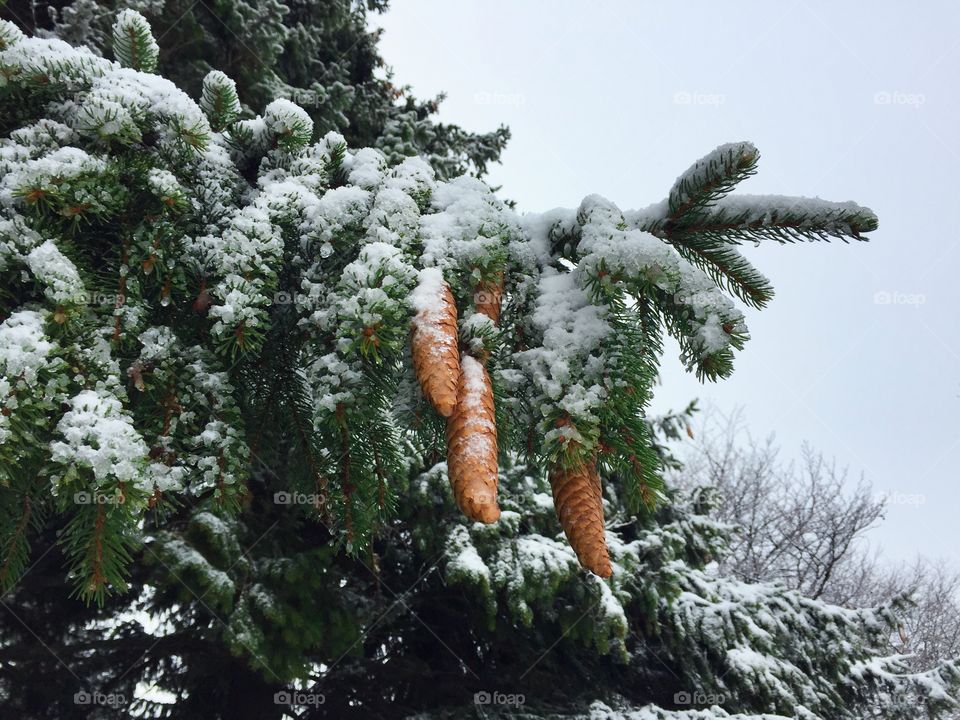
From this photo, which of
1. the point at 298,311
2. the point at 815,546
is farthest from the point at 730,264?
the point at 815,546

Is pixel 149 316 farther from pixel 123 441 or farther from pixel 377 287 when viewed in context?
pixel 377 287

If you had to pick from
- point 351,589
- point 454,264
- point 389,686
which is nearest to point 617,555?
point 351,589

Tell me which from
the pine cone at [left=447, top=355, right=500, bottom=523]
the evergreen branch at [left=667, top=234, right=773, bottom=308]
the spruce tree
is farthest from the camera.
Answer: the evergreen branch at [left=667, top=234, right=773, bottom=308]

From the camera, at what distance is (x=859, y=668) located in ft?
15.3

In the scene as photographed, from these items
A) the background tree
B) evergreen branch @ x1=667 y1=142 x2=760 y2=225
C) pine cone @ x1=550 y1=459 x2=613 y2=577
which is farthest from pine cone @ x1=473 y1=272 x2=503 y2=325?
the background tree

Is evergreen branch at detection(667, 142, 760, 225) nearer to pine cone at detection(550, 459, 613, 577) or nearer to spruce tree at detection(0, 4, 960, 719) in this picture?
spruce tree at detection(0, 4, 960, 719)

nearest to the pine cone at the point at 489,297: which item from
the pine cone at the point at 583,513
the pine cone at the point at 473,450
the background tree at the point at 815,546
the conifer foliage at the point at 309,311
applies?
the conifer foliage at the point at 309,311

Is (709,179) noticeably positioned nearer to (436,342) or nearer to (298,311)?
(436,342)

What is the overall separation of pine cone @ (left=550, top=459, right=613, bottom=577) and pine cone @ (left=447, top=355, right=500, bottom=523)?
0.16 meters

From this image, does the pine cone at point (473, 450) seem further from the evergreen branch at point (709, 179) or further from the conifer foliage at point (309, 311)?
the evergreen branch at point (709, 179)

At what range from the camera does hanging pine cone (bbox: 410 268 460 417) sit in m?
0.85

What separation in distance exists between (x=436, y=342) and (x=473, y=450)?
0.18 m

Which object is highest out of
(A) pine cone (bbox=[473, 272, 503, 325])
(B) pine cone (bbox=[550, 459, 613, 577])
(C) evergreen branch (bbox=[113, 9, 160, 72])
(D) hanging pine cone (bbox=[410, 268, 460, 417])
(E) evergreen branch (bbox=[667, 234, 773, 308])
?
(C) evergreen branch (bbox=[113, 9, 160, 72])

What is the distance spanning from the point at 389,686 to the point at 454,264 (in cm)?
441
